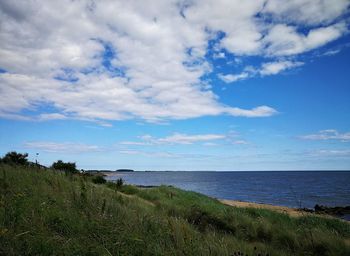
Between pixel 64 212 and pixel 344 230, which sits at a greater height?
pixel 64 212

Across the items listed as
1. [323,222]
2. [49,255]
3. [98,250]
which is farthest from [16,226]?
[323,222]

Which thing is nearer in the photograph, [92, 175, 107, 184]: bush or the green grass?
the green grass

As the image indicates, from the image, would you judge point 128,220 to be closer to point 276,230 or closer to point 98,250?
point 98,250

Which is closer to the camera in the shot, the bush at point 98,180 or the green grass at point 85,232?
the green grass at point 85,232

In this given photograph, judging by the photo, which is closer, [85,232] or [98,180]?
[85,232]

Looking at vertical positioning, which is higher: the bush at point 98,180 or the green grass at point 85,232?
the bush at point 98,180

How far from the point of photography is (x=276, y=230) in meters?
12.4

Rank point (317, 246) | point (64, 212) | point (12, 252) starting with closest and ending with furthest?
point (12, 252)
point (64, 212)
point (317, 246)

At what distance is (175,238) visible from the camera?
20.4 ft

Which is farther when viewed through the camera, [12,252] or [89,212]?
[89,212]

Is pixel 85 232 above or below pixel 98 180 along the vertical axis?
below

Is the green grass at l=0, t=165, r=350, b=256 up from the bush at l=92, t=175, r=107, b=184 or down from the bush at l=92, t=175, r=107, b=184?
down

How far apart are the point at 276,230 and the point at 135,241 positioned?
8407 millimetres

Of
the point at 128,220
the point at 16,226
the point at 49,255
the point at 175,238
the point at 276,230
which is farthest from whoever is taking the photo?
the point at 276,230
